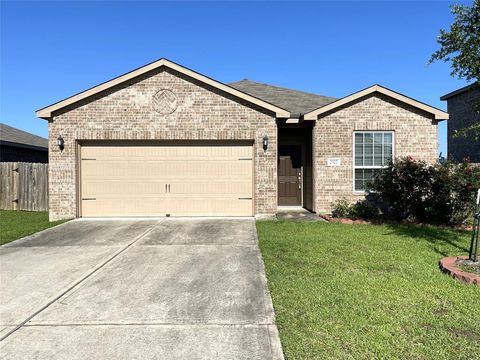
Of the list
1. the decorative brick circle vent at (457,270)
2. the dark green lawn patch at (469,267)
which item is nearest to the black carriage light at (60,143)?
the decorative brick circle vent at (457,270)

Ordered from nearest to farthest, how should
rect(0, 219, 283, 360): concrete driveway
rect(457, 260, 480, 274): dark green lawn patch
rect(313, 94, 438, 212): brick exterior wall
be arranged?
rect(0, 219, 283, 360): concrete driveway < rect(457, 260, 480, 274): dark green lawn patch < rect(313, 94, 438, 212): brick exterior wall

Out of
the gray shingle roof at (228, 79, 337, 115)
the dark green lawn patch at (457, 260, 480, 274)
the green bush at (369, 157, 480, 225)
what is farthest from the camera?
the gray shingle roof at (228, 79, 337, 115)

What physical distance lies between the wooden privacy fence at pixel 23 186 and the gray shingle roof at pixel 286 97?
8.94m

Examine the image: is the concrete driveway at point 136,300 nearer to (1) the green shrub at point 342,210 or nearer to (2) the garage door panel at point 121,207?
(2) the garage door panel at point 121,207

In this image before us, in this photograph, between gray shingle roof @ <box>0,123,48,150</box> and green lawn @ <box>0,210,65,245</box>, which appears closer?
green lawn @ <box>0,210,65,245</box>

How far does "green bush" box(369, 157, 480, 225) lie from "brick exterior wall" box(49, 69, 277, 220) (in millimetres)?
3393

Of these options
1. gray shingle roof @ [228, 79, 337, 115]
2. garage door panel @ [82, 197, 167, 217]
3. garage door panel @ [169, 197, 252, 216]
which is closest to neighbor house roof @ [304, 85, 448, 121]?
gray shingle roof @ [228, 79, 337, 115]

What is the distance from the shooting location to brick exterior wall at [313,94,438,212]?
11.3m

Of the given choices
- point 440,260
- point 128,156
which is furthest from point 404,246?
point 128,156

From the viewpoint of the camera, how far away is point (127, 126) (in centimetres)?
1068

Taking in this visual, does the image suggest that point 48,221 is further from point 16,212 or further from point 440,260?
point 440,260

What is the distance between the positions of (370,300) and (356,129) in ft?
26.6

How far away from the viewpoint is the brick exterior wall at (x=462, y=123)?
16763 mm

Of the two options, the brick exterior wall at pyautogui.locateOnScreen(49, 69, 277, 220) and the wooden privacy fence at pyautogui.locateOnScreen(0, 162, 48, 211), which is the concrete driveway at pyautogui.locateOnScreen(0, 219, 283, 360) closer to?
the brick exterior wall at pyautogui.locateOnScreen(49, 69, 277, 220)
